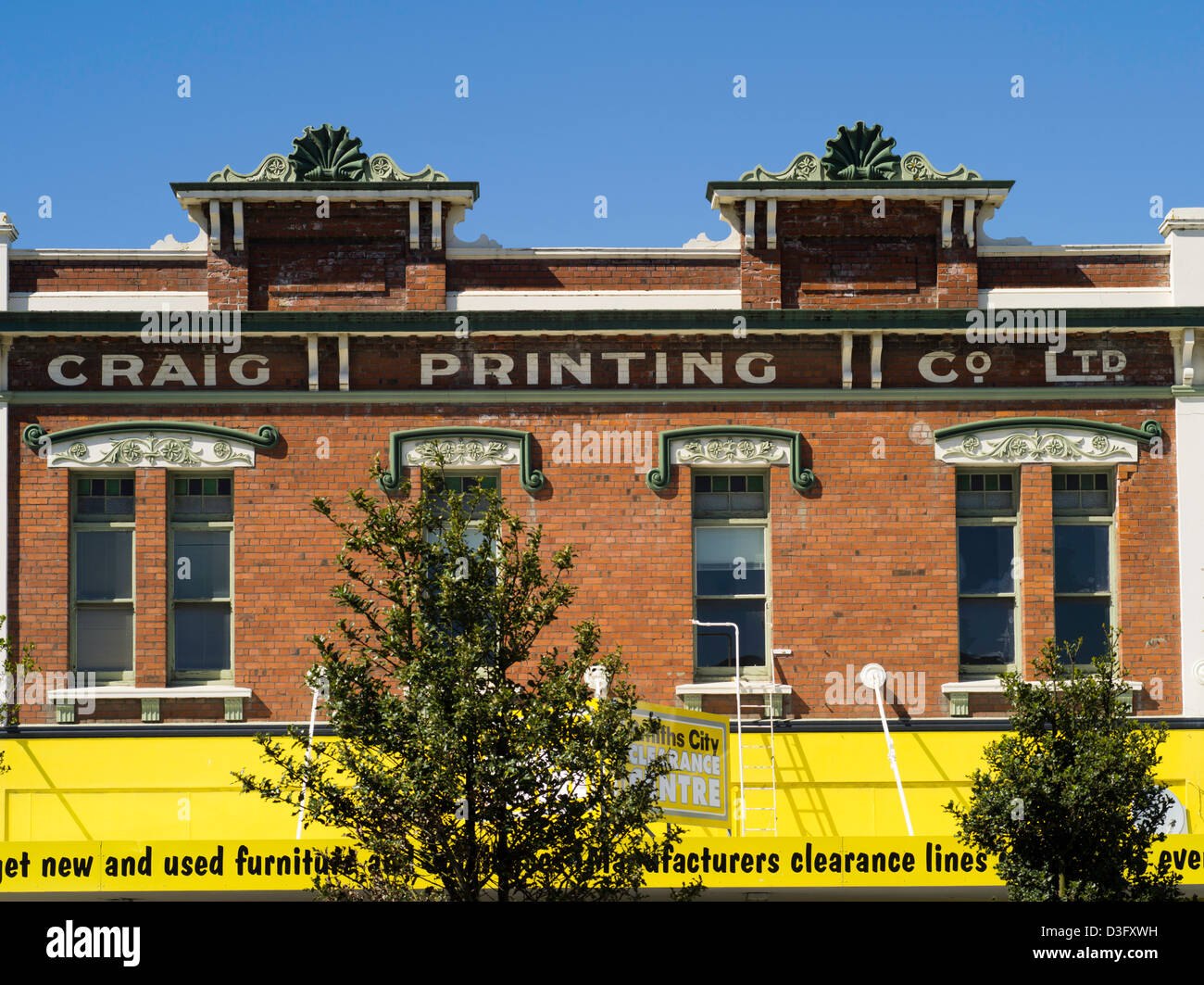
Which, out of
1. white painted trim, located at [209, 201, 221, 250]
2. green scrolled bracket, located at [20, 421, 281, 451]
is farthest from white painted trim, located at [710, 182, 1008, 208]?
green scrolled bracket, located at [20, 421, 281, 451]

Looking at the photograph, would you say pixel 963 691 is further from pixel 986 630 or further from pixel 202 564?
pixel 202 564

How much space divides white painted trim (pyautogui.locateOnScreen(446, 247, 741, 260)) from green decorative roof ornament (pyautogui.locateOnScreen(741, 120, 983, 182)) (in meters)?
0.99

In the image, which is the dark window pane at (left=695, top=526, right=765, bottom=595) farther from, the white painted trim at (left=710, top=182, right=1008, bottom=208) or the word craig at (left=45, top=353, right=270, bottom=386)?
the word craig at (left=45, top=353, right=270, bottom=386)

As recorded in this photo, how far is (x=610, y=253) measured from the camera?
19625 mm

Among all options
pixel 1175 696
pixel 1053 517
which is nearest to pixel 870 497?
pixel 1053 517

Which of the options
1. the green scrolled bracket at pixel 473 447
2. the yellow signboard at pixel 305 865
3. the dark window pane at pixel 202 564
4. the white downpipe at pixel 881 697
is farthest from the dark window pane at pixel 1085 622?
the dark window pane at pixel 202 564

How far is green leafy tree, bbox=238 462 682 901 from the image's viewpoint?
12445mm

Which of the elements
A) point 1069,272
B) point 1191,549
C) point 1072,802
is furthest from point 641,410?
point 1072,802

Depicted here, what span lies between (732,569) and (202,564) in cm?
651

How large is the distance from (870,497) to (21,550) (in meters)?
10.3

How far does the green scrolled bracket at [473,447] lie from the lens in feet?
62.5

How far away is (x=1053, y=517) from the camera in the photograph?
19.3m
